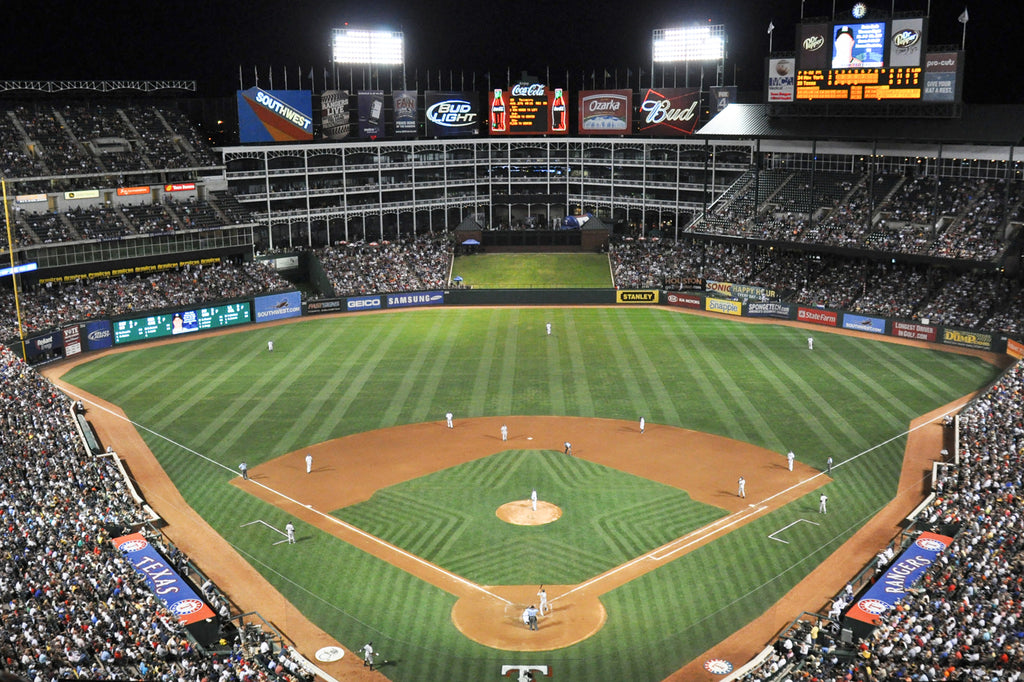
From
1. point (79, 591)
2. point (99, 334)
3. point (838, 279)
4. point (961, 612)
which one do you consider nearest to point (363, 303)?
point (99, 334)

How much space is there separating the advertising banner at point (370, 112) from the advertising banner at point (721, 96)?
29.3 m

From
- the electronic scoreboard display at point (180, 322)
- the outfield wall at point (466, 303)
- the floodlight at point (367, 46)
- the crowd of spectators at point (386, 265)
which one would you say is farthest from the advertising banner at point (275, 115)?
the electronic scoreboard display at point (180, 322)

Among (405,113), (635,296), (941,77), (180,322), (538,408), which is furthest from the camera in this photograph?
(405,113)

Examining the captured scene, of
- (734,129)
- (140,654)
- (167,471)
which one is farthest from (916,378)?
(140,654)

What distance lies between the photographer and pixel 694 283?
70.8 meters

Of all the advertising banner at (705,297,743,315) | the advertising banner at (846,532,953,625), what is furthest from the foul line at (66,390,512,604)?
the advertising banner at (705,297,743,315)

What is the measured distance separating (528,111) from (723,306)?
31.0m

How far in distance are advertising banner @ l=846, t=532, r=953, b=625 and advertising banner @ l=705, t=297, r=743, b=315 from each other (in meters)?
37.7

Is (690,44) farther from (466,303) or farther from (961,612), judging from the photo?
(961,612)

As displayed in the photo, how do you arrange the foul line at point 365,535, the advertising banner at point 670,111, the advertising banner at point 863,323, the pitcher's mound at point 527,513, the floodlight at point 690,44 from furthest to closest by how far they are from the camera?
the floodlight at point 690,44 → the advertising banner at point 670,111 → the advertising banner at point 863,323 → the pitcher's mound at point 527,513 → the foul line at point 365,535

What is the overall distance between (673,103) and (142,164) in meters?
44.8

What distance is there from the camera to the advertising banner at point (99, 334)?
56.5 m

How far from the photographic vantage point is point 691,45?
84938 mm

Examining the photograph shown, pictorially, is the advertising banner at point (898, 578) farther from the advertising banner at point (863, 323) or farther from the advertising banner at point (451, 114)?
the advertising banner at point (451, 114)
